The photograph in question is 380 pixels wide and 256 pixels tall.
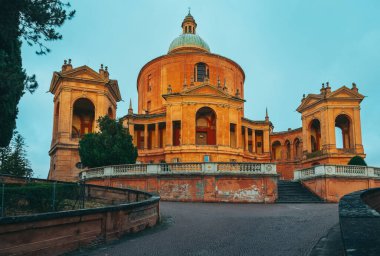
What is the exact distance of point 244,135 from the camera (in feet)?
167

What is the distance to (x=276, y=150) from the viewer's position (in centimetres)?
6344

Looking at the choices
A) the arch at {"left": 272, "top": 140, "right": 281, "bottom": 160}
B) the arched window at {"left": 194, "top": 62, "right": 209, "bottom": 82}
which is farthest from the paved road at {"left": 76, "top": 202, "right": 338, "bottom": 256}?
the arch at {"left": 272, "top": 140, "right": 281, "bottom": 160}

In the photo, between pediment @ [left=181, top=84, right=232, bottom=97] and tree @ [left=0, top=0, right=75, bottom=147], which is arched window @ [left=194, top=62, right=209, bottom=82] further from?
tree @ [left=0, top=0, right=75, bottom=147]

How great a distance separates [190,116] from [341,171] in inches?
766

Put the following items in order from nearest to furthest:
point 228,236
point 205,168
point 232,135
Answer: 1. point 228,236
2. point 205,168
3. point 232,135

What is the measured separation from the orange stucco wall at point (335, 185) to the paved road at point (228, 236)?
1038 centimetres

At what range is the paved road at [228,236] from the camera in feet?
29.9

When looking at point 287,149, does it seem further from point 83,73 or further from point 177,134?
point 83,73

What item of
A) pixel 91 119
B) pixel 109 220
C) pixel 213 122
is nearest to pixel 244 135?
pixel 213 122

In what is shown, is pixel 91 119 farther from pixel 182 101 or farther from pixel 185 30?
pixel 185 30

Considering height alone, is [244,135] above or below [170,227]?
above

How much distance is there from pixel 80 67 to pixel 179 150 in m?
14.5

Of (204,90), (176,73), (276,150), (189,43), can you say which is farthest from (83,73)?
Result: (276,150)

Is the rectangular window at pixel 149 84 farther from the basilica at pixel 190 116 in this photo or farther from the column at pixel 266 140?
the column at pixel 266 140
